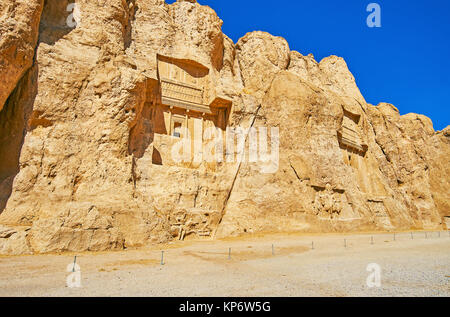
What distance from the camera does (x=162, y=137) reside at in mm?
19531

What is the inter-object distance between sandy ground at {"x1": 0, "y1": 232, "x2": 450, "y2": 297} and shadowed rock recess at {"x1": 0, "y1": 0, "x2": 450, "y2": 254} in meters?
3.25

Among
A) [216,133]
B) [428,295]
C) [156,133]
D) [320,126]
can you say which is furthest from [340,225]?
[428,295]

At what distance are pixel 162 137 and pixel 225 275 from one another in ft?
44.8

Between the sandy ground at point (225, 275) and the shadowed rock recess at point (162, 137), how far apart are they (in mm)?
3252

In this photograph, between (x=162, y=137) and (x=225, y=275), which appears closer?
(x=225, y=275)

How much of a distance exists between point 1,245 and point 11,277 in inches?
176

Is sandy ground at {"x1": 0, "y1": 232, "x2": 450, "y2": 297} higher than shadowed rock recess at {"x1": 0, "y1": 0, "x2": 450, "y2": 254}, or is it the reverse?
shadowed rock recess at {"x1": 0, "y1": 0, "x2": 450, "y2": 254}

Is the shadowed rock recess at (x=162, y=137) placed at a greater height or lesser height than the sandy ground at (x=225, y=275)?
greater

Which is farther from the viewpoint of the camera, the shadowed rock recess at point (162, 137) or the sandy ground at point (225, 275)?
the shadowed rock recess at point (162, 137)

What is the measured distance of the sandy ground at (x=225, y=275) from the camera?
5715 mm

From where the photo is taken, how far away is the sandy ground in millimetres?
5715

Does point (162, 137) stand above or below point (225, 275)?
above

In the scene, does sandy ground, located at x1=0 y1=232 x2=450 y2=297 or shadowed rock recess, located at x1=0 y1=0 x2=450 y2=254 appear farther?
shadowed rock recess, located at x1=0 y1=0 x2=450 y2=254

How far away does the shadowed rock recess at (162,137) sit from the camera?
42.9 ft
